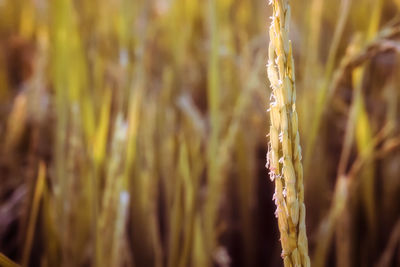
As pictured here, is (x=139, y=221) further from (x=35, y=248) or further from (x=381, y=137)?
(x=381, y=137)

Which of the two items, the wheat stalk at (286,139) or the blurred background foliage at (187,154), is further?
the blurred background foliage at (187,154)

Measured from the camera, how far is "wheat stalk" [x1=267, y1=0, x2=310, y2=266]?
0.79 ft

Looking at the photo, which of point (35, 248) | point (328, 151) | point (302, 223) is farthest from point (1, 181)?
point (302, 223)

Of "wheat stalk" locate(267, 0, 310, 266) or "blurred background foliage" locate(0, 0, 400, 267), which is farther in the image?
"blurred background foliage" locate(0, 0, 400, 267)

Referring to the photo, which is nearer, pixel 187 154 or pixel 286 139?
pixel 286 139

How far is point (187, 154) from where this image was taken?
28.0 inches

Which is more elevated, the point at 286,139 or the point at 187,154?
the point at 187,154

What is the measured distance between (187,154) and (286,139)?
46 centimetres

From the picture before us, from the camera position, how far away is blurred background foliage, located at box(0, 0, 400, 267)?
0.57 meters

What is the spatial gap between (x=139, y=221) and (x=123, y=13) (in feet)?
1.19

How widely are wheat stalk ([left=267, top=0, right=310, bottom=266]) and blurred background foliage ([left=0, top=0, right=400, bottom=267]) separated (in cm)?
23

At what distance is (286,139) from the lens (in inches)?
9.9

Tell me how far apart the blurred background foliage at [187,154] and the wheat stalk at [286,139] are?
23 centimetres

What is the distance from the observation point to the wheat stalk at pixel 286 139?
0.24 metres
